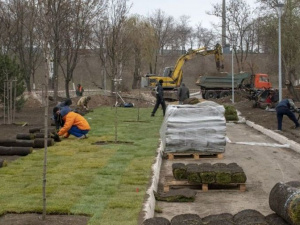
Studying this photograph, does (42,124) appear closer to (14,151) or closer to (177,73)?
(14,151)

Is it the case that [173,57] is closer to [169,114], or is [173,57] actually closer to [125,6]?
[125,6]

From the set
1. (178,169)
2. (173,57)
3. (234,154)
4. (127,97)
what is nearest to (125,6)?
(127,97)

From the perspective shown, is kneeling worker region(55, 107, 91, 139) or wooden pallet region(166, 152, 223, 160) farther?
kneeling worker region(55, 107, 91, 139)

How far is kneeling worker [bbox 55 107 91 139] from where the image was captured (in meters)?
16.0

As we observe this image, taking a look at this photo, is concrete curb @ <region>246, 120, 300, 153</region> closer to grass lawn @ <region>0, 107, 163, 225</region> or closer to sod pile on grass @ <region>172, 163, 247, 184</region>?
grass lawn @ <region>0, 107, 163, 225</region>

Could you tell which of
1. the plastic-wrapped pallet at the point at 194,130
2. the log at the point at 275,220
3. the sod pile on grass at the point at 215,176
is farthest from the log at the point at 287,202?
the plastic-wrapped pallet at the point at 194,130

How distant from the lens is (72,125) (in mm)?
16281

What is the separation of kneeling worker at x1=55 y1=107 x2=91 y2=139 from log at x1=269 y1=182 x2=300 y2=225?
A: 31.3ft

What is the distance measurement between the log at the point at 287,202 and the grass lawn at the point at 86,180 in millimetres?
1849

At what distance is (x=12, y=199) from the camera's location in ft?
27.4

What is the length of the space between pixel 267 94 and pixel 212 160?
59.7ft

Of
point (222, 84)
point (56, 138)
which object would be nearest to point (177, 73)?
point (222, 84)

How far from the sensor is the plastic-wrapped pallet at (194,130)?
1330 cm

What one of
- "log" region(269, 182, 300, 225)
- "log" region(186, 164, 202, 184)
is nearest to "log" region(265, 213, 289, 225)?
"log" region(269, 182, 300, 225)
